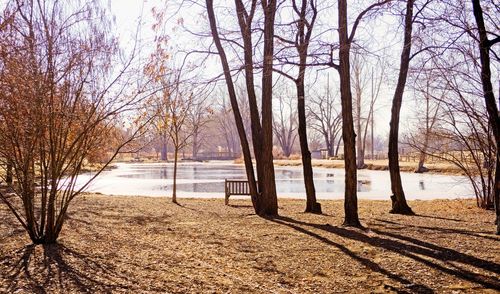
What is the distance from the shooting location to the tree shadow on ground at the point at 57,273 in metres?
4.13

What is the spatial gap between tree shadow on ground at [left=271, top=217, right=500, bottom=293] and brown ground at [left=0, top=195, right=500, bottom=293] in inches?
0.5

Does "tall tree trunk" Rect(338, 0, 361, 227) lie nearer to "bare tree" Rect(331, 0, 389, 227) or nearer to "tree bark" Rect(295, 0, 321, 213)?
"bare tree" Rect(331, 0, 389, 227)

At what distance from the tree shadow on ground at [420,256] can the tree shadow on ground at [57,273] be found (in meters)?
2.90

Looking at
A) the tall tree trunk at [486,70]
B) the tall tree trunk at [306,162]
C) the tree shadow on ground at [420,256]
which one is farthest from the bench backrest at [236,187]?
the tall tree trunk at [486,70]

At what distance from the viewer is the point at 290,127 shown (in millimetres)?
71875

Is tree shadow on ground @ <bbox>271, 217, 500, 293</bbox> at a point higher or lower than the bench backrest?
lower

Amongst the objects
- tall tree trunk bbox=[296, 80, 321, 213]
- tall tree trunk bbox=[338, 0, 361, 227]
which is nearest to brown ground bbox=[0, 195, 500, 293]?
tall tree trunk bbox=[338, 0, 361, 227]

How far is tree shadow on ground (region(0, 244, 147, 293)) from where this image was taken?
13.5 ft

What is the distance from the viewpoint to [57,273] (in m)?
4.52

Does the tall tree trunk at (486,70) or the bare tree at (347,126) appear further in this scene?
the bare tree at (347,126)

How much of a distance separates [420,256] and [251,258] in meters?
2.19

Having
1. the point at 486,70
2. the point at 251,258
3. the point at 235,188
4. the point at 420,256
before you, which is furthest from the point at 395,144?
the point at 251,258

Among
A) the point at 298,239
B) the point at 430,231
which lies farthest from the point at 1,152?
the point at 430,231

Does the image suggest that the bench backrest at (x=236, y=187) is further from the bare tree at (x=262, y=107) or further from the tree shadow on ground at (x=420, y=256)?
the tree shadow on ground at (x=420, y=256)
